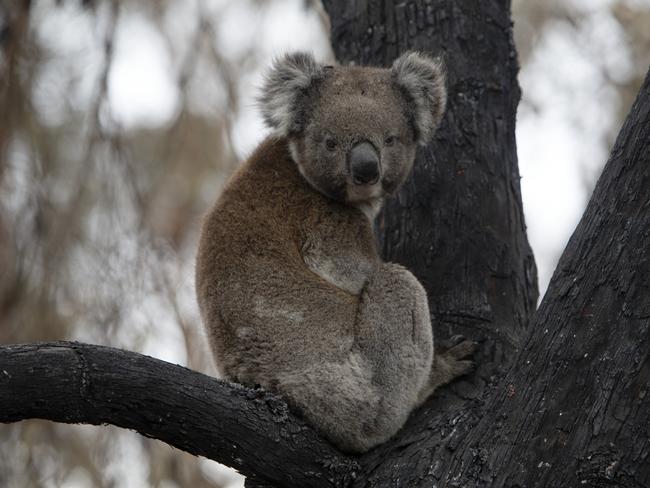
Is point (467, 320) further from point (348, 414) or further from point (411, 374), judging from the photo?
point (348, 414)

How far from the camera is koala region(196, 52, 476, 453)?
4.08 metres

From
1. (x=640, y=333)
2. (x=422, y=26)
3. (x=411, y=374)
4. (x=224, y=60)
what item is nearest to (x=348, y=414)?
(x=411, y=374)

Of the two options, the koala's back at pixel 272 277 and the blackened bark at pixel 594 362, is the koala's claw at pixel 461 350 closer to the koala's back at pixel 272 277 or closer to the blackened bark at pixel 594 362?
the koala's back at pixel 272 277

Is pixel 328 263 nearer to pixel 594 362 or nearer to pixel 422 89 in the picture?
pixel 422 89

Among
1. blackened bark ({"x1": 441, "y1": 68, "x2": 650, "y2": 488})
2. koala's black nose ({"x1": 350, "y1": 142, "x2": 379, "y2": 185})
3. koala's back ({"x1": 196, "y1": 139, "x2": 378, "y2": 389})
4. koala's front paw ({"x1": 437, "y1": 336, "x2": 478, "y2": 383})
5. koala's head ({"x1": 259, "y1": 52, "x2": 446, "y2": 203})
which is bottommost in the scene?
blackened bark ({"x1": 441, "y1": 68, "x2": 650, "y2": 488})

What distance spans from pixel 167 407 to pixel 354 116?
6.32 ft

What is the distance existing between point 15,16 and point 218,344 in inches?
120

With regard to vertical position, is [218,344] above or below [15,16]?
below

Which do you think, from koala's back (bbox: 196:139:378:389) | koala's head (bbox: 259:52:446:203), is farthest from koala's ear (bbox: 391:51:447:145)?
koala's back (bbox: 196:139:378:389)

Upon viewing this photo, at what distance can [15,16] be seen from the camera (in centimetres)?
602

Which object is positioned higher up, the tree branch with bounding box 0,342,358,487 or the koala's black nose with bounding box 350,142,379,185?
the koala's black nose with bounding box 350,142,379,185

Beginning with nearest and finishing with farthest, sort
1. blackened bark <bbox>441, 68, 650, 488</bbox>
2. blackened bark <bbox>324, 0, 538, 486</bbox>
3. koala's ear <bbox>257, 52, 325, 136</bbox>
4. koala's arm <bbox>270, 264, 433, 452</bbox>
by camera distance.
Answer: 1. blackened bark <bbox>441, 68, 650, 488</bbox>
2. koala's arm <bbox>270, 264, 433, 452</bbox>
3. blackened bark <bbox>324, 0, 538, 486</bbox>
4. koala's ear <bbox>257, 52, 325, 136</bbox>

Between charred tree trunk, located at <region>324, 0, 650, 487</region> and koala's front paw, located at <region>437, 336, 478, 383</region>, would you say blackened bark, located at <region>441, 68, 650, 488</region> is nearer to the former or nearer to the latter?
charred tree trunk, located at <region>324, 0, 650, 487</region>

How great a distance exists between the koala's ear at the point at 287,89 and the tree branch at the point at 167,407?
168cm
